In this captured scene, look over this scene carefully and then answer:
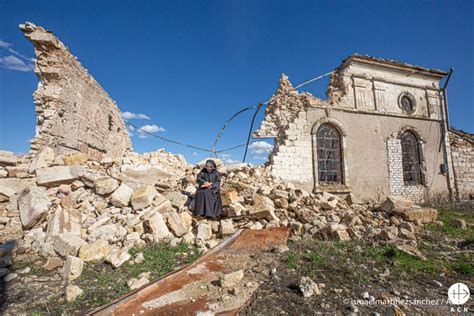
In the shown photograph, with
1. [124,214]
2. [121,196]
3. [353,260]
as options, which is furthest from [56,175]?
[353,260]

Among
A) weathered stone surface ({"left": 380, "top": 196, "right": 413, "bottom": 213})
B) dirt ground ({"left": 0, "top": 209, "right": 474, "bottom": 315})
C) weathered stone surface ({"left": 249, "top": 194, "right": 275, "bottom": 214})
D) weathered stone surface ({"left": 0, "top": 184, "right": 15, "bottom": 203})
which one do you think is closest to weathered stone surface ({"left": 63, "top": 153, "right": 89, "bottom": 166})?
weathered stone surface ({"left": 0, "top": 184, "right": 15, "bottom": 203})

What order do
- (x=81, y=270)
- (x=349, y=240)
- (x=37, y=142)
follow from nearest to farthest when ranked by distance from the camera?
(x=81, y=270) → (x=349, y=240) → (x=37, y=142)

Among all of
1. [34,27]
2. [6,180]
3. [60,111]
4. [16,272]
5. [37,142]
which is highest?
[34,27]

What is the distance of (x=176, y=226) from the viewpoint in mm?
4520

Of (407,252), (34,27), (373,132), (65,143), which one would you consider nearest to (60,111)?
(65,143)

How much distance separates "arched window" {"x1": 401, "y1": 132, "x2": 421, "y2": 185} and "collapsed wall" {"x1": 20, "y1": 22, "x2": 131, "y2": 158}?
12992 mm

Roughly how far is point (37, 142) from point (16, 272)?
415cm

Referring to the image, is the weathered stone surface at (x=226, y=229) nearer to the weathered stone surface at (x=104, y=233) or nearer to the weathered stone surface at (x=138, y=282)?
the weathered stone surface at (x=138, y=282)

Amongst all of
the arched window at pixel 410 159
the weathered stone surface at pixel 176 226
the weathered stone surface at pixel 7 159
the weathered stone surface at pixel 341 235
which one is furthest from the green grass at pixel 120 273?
the arched window at pixel 410 159

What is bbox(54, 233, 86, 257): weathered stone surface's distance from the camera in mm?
3594

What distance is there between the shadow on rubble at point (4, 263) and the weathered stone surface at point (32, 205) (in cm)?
44

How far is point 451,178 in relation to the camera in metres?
10.6

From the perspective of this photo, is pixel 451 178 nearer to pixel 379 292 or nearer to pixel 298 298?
pixel 379 292

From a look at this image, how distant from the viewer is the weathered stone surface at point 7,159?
5.43 m
